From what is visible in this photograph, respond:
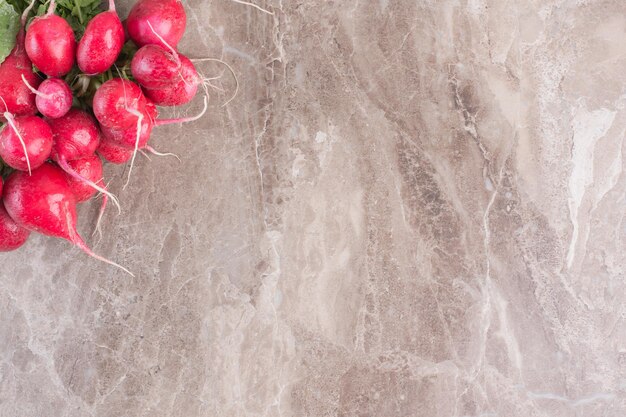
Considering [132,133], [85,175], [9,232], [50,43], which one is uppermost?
[50,43]

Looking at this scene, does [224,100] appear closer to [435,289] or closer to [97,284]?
[97,284]

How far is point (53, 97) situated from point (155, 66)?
0.55 feet

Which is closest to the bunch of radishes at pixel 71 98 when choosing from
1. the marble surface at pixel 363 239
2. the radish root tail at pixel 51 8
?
the radish root tail at pixel 51 8

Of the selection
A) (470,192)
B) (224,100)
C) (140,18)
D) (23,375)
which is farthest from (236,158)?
(23,375)

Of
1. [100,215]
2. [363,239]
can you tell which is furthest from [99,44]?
[363,239]

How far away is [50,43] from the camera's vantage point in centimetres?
98

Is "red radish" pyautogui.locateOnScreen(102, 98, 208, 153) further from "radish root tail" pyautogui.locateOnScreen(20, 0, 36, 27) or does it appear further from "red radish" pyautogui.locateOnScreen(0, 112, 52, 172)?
"radish root tail" pyautogui.locateOnScreen(20, 0, 36, 27)

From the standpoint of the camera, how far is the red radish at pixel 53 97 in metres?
0.99

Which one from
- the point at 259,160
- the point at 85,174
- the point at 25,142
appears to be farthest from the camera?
the point at 259,160

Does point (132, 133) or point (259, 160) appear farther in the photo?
point (259, 160)

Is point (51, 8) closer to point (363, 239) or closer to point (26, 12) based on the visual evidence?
point (26, 12)

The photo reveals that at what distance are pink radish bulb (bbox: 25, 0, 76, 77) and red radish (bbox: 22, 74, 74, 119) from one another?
0.08 feet

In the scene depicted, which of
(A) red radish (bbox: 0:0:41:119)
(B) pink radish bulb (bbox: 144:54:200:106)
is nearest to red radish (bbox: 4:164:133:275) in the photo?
(A) red radish (bbox: 0:0:41:119)

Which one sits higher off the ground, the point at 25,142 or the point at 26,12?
the point at 26,12
